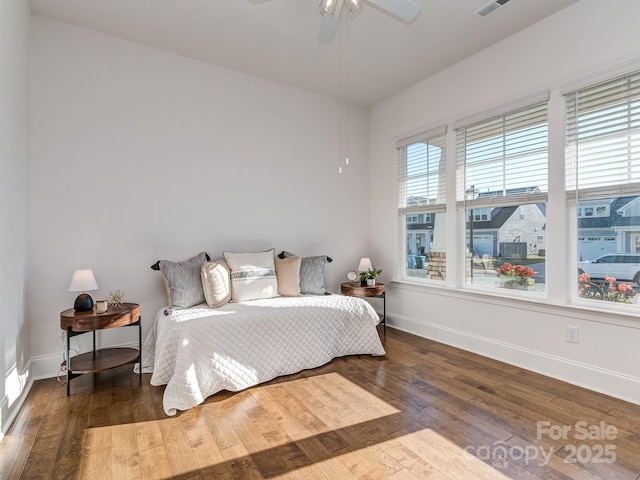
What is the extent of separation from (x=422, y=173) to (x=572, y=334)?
223 centimetres

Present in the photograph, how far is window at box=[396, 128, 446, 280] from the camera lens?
3961mm

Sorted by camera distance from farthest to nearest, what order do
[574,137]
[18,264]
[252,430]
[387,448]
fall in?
[574,137] < [18,264] < [252,430] < [387,448]

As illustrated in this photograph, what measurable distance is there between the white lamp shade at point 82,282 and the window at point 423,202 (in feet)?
11.0

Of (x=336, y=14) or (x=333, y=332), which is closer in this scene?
(x=336, y=14)

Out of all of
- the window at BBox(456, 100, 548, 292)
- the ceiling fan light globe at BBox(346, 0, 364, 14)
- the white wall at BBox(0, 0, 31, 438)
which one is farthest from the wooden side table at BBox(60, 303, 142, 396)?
the window at BBox(456, 100, 548, 292)

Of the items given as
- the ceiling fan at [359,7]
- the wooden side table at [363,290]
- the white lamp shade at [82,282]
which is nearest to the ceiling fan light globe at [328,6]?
the ceiling fan at [359,7]

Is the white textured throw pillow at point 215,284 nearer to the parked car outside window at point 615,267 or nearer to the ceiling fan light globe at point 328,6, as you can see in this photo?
the ceiling fan light globe at point 328,6

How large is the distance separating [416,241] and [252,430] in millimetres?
2954

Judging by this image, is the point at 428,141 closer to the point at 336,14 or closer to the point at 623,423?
the point at 336,14

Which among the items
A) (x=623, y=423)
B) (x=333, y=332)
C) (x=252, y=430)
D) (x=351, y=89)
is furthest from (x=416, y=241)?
(x=252, y=430)

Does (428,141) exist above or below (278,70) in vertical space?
below

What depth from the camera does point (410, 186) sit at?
4324 mm

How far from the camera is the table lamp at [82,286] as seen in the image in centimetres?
267

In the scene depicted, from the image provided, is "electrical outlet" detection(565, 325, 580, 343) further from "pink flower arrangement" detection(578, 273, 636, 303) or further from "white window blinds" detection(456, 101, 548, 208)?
"white window blinds" detection(456, 101, 548, 208)
